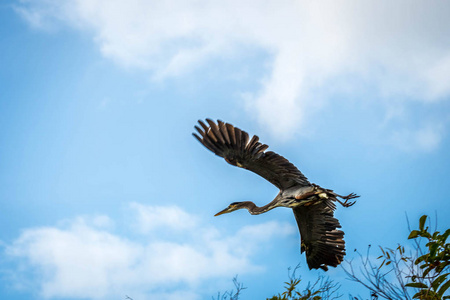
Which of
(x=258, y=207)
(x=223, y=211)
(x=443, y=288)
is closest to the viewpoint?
(x=443, y=288)

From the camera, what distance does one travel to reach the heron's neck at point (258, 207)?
8531 mm

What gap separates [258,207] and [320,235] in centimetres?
137

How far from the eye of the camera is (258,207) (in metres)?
8.91

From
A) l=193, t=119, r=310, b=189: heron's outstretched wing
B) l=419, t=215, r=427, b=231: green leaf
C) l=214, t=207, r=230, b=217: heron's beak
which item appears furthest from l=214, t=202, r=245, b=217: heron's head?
l=419, t=215, r=427, b=231: green leaf

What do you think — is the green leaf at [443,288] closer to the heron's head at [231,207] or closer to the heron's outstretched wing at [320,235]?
the heron's outstretched wing at [320,235]

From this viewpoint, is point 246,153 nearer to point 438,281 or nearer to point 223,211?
point 223,211

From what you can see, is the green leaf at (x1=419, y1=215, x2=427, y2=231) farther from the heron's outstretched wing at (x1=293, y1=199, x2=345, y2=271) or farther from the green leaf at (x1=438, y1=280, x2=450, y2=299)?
the heron's outstretched wing at (x1=293, y1=199, x2=345, y2=271)

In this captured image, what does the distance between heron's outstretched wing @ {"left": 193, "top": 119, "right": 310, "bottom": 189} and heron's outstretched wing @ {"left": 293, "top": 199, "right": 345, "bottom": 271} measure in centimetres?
99

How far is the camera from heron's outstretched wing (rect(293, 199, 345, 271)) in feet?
29.2

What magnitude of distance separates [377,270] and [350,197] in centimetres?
268

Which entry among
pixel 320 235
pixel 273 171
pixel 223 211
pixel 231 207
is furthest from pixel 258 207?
pixel 320 235

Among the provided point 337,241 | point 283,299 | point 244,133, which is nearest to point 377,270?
point 283,299

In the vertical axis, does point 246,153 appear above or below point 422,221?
above

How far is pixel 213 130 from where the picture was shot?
803cm
